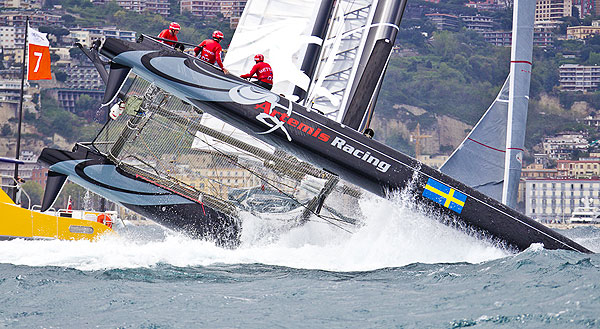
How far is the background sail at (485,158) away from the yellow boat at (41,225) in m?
4.25

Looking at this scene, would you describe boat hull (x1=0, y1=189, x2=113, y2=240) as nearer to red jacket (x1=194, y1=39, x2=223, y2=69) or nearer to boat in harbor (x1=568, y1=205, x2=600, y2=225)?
red jacket (x1=194, y1=39, x2=223, y2=69)

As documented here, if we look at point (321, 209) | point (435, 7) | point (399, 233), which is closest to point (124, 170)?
point (321, 209)

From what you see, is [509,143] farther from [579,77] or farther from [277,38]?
[579,77]

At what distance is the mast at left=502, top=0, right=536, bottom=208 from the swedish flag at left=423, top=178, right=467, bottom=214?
3.08 meters

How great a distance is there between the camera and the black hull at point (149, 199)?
823 centimetres

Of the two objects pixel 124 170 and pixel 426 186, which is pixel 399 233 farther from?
pixel 124 170

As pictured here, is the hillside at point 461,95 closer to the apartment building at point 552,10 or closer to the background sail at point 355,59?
the apartment building at point 552,10

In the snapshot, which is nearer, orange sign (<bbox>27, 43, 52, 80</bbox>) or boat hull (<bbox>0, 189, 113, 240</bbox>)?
boat hull (<bbox>0, 189, 113, 240</bbox>)

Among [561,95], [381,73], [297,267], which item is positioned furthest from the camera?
[561,95]

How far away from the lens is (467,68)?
185ft

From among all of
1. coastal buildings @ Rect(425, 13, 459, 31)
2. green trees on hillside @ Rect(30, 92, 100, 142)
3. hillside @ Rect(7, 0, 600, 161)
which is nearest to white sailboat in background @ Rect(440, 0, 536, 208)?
green trees on hillside @ Rect(30, 92, 100, 142)

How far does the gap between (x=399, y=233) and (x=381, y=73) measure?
2.02 metres

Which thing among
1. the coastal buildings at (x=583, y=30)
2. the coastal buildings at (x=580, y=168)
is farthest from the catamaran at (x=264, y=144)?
the coastal buildings at (x=583, y=30)

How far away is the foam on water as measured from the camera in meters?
7.50
